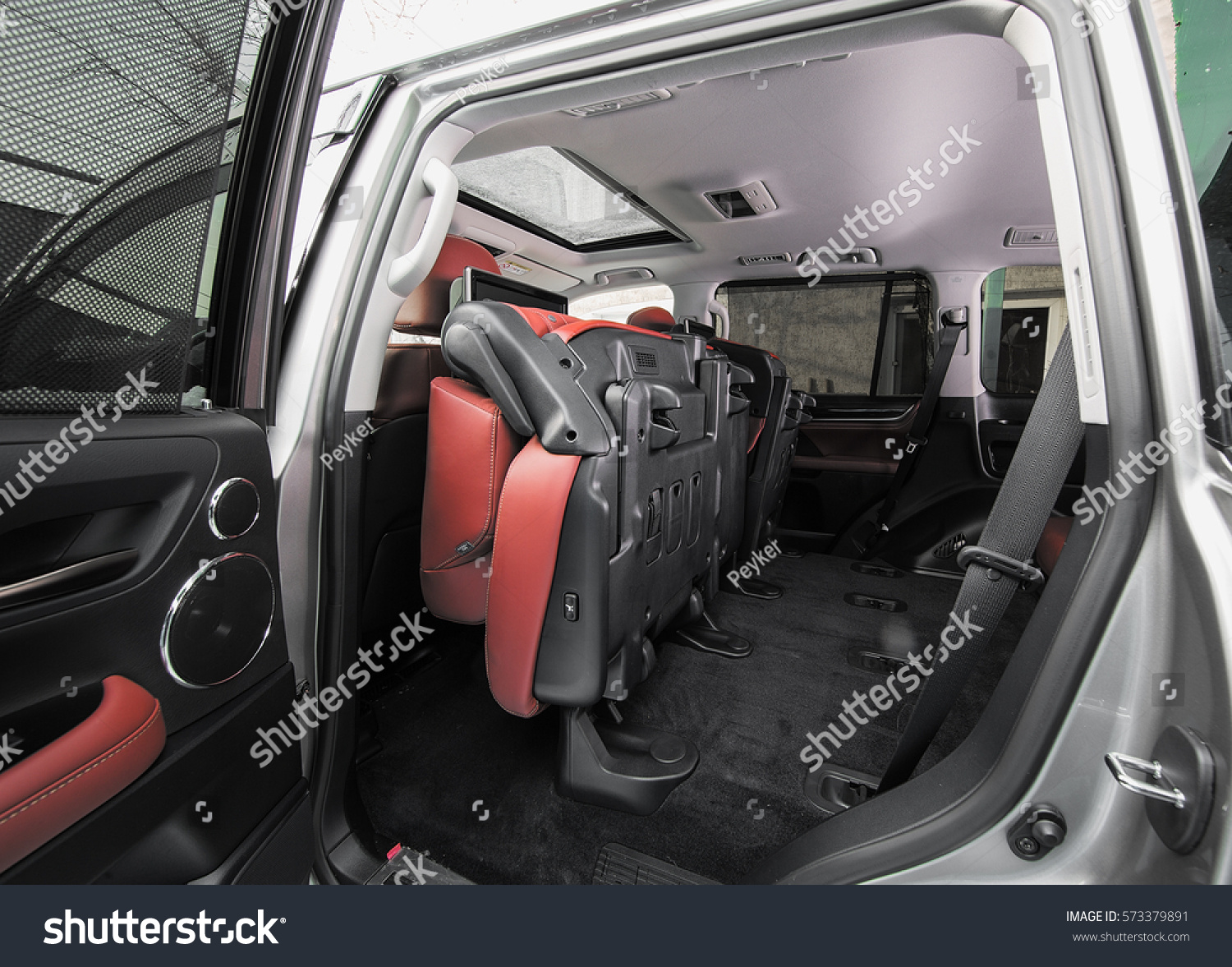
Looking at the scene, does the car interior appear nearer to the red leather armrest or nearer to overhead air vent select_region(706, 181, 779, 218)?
overhead air vent select_region(706, 181, 779, 218)

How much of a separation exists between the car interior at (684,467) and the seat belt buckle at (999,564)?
10 cm

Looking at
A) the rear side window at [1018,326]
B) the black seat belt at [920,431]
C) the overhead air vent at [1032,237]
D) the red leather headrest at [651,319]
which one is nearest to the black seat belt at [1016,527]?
the red leather headrest at [651,319]

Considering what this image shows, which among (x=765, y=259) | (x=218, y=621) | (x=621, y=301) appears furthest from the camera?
(x=621, y=301)

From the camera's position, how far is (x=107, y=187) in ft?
2.07

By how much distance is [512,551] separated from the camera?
4.19 feet

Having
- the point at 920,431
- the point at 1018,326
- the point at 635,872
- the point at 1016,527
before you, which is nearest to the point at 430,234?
the point at 1016,527

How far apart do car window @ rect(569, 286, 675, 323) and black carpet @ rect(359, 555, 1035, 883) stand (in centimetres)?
251

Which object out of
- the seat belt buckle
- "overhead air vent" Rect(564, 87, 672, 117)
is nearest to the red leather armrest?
the seat belt buckle

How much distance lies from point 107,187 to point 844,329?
3.63m

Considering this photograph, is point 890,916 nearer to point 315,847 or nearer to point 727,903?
point 727,903

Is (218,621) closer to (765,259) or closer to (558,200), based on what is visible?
(558,200)

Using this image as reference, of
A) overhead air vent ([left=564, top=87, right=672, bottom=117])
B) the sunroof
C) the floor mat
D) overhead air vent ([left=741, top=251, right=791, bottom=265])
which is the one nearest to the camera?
the floor mat

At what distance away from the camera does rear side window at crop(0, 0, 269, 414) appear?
1.82 feet

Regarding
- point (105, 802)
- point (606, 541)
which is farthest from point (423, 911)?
point (606, 541)
